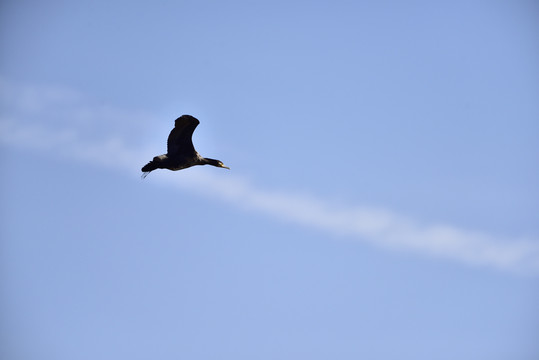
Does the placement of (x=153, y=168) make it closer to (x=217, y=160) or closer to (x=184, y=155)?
(x=184, y=155)

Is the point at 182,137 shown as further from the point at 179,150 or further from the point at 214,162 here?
the point at 214,162

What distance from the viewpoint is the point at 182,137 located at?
156 ft

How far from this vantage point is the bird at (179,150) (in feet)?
153

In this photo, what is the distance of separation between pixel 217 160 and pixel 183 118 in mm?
6379

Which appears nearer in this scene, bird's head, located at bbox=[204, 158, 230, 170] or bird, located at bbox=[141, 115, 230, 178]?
bird, located at bbox=[141, 115, 230, 178]

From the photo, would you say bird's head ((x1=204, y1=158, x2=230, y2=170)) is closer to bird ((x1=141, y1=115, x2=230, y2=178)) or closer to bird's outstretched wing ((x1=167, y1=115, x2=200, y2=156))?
bird ((x1=141, y1=115, x2=230, y2=178))

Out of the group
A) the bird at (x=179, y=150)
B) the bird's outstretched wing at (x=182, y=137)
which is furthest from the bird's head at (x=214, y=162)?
the bird's outstretched wing at (x=182, y=137)

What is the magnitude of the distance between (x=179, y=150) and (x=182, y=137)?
3.10 feet

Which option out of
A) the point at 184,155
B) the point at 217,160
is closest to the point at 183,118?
the point at 184,155

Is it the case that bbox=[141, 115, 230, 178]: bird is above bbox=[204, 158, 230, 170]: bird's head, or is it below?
below

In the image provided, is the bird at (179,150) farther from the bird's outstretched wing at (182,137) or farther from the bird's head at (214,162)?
the bird's head at (214,162)

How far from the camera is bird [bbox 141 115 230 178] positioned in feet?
153

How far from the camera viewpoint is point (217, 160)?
51781mm

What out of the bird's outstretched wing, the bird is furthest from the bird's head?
the bird's outstretched wing
